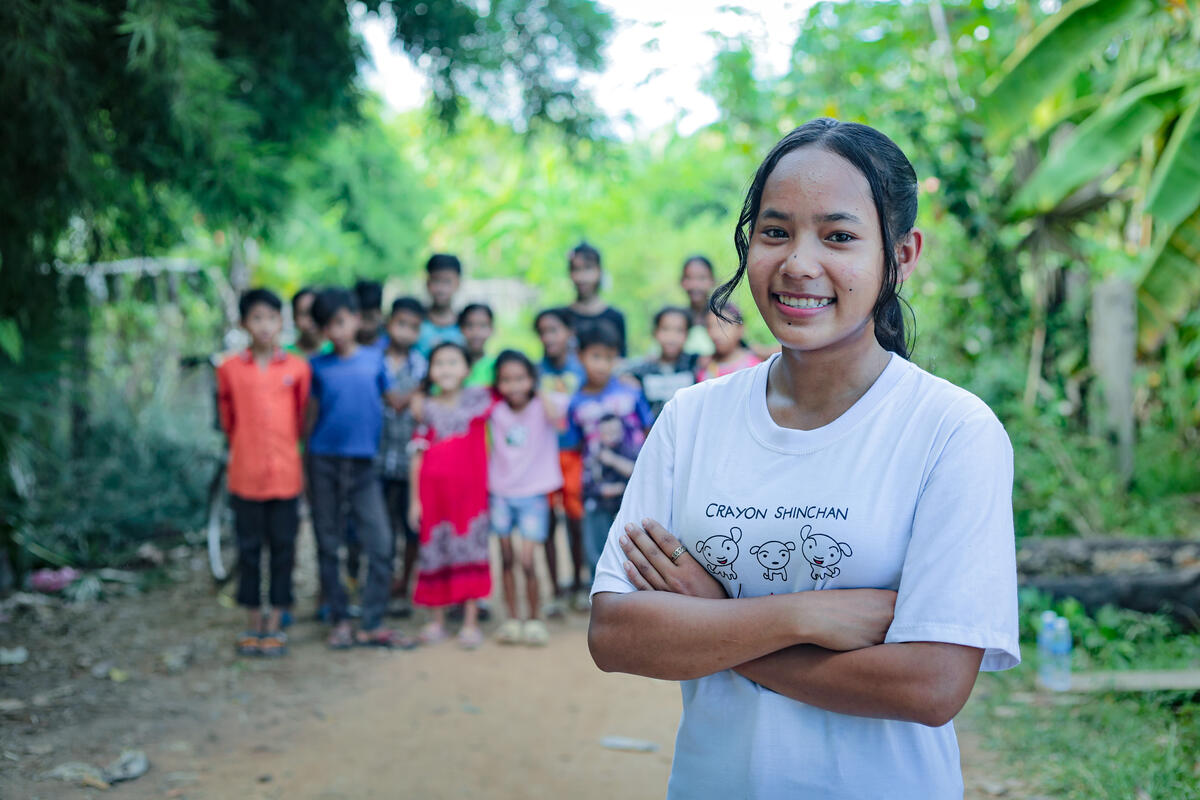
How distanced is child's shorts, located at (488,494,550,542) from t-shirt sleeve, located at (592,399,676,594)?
3.81 meters

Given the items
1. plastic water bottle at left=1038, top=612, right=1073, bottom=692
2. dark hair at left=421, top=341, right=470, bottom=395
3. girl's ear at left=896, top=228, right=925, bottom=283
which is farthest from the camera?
dark hair at left=421, top=341, right=470, bottom=395

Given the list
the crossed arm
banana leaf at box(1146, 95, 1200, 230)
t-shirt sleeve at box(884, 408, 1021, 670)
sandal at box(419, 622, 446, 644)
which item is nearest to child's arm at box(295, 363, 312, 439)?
sandal at box(419, 622, 446, 644)

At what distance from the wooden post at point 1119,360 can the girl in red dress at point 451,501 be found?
4.79 metres

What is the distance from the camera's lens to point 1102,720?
3957 mm

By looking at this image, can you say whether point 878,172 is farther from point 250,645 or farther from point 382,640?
point 250,645

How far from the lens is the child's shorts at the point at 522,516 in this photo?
17.8 feet

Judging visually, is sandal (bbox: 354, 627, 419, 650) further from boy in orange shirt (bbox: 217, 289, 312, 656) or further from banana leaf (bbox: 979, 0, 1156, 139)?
banana leaf (bbox: 979, 0, 1156, 139)

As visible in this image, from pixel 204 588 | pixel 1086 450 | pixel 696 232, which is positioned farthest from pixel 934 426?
pixel 696 232

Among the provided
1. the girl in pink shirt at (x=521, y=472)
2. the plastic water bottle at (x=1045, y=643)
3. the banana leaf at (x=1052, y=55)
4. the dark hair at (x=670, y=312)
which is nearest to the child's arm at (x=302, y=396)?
the girl in pink shirt at (x=521, y=472)

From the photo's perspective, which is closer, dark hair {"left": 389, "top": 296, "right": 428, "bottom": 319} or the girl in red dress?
the girl in red dress

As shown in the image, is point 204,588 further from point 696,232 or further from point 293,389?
point 696,232

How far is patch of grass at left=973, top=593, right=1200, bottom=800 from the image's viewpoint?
3.38 m

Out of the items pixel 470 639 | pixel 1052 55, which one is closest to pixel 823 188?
pixel 470 639

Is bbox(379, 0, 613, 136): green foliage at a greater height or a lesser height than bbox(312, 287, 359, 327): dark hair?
greater
